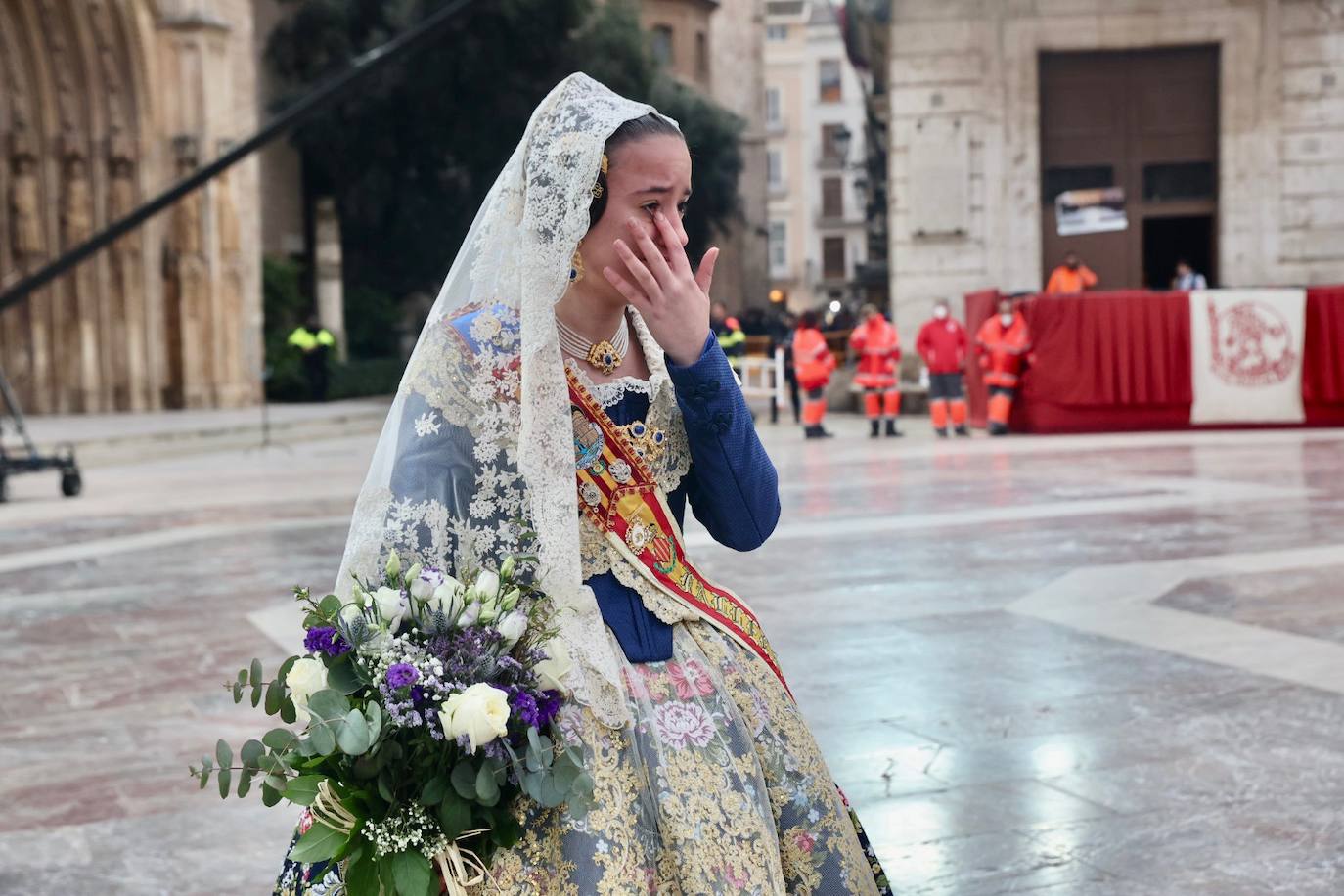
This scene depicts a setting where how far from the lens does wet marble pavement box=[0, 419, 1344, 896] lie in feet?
12.5

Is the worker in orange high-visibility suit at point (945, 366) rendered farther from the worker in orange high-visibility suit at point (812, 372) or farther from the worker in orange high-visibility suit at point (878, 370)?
the worker in orange high-visibility suit at point (812, 372)

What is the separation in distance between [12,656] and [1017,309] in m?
12.6

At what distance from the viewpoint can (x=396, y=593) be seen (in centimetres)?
203

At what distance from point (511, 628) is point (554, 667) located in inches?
3.7

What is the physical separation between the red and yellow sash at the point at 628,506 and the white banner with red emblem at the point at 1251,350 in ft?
50.0

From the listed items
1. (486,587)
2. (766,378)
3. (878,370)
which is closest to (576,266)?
(486,587)

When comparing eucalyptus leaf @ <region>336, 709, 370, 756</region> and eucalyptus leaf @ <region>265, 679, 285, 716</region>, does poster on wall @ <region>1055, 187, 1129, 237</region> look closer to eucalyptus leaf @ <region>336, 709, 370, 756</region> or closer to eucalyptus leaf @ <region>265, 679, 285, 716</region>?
eucalyptus leaf @ <region>265, 679, 285, 716</region>

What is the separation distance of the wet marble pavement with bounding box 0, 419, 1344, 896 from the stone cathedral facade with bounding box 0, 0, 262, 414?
13.3m

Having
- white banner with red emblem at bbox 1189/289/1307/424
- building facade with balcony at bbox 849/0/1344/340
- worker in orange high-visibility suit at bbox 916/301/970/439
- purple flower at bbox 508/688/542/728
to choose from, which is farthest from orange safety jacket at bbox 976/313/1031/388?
purple flower at bbox 508/688/542/728

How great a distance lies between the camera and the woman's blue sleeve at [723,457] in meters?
2.32

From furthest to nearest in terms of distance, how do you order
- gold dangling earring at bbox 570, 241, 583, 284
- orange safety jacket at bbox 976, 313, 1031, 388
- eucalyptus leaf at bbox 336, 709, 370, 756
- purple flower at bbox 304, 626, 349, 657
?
orange safety jacket at bbox 976, 313, 1031, 388 < gold dangling earring at bbox 570, 241, 583, 284 < purple flower at bbox 304, 626, 349, 657 < eucalyptus leaf at bbox 336, 709, 370, 756

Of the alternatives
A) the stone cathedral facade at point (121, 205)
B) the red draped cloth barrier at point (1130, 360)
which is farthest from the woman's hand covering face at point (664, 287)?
the stone cathedral facade at point (121, 205)

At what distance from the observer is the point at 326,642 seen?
201 cm

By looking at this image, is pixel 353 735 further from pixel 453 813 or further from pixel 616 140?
pixel 616 140
